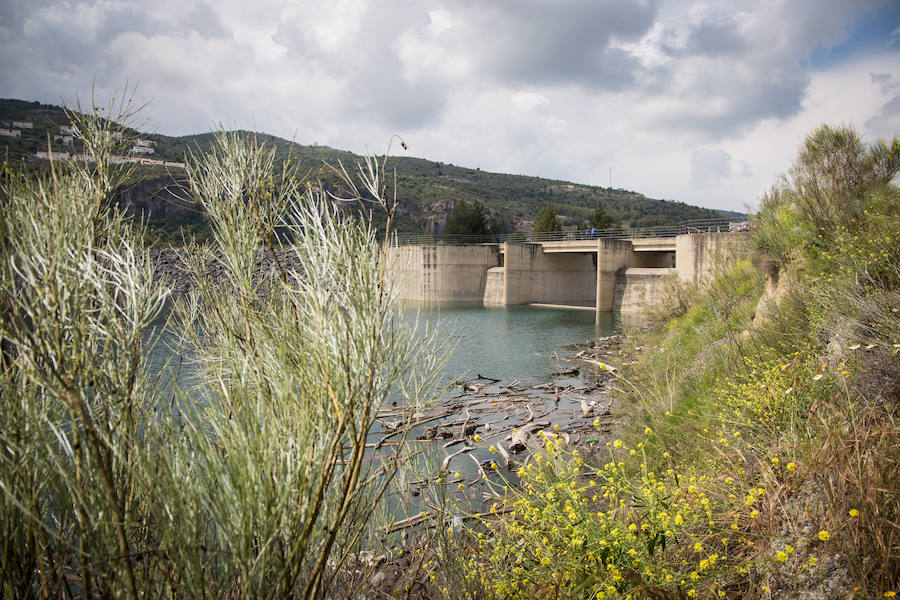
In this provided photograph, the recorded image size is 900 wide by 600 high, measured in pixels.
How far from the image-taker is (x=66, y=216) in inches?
85.4

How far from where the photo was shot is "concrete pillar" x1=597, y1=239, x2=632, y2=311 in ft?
96.0

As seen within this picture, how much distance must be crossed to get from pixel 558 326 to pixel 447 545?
870 inches

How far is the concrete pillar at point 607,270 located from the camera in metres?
29.2

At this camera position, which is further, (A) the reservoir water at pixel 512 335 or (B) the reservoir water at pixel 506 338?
(A) the reservoir water at pixel 512 335

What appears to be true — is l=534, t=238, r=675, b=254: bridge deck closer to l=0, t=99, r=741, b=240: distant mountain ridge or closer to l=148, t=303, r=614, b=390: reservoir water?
l=148, t=303, r=614, b=390: reservoir water

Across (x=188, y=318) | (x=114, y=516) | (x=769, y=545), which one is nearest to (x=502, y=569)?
(x=769, y=545)

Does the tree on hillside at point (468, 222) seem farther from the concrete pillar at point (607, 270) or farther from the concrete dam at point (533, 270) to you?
the concrete pillar at point (607, 270)

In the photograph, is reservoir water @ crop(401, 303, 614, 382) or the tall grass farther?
reservoir water @ crop(401, 303, 614, 382)

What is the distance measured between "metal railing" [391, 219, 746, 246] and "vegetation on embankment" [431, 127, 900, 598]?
17382 mm

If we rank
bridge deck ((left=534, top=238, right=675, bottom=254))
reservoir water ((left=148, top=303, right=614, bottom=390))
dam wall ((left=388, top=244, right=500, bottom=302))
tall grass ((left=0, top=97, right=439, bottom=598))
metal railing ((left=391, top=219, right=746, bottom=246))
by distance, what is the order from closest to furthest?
tall grass ((left=0, top=97, right=439, bottom=598)) → reservoir water ((left=148, top=303, right=614, bottom=390)) → metal railing ((left=391, top=219, right=746, bottom=246)) → bridge deck ((left=534, top=238, right=675, bottom=254)) → dam wall ((left=388, top=244, right=500, bottom=302))

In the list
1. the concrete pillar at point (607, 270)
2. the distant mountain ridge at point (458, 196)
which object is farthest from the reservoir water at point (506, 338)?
the distant mountain ridge at point (458, 196)

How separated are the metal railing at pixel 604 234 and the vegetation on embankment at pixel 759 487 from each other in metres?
17.4

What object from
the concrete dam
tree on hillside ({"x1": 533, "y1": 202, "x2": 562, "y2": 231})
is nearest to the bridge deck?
the concrete dam

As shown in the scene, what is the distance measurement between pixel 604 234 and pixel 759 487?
33579 mm
